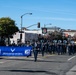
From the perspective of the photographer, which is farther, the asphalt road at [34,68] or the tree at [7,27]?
the tree at [7,27]

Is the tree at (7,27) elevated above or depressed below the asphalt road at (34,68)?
above

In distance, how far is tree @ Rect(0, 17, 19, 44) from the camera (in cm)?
8658

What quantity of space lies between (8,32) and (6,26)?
8.55 feet

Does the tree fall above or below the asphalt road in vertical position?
above

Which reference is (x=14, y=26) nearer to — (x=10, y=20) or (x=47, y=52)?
(x=10, y=20)

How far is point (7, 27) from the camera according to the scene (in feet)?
292

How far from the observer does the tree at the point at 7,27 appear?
86581mm

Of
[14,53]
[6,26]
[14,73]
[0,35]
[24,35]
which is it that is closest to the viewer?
[14,73]

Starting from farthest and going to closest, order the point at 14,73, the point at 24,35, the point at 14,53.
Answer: the point at 24,35, the point at 14,53, the point at 14,73

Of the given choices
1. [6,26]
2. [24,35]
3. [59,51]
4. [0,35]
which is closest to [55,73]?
[59,51]

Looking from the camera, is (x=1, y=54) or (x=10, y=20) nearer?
(x=1, y=54)

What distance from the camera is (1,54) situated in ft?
100

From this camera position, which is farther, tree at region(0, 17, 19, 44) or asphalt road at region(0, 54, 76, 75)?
tree at region(0, 17, 19, 44)

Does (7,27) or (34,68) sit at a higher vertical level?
(7,27)
